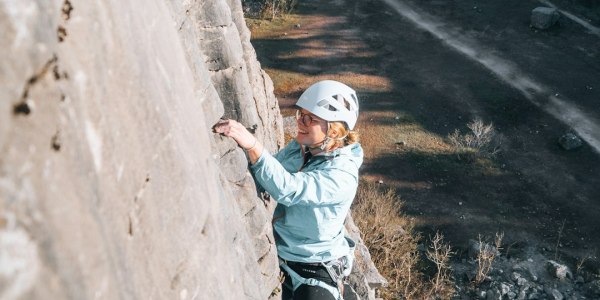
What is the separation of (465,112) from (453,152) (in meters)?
2.59

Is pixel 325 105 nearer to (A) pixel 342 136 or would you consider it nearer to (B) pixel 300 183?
(A) pixel 342 136

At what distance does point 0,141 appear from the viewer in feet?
6.71

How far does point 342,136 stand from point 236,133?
1165 mm

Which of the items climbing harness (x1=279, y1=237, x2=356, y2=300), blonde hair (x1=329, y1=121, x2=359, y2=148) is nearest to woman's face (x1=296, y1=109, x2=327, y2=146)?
blonde hair (x1=329, y1=121, x2=359, y2=148)

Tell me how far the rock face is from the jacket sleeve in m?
0.38

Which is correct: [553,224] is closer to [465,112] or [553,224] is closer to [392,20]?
[465,112]

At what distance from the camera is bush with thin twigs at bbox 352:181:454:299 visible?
14.4 m

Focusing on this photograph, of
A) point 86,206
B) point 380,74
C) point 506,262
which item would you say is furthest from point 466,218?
point 86,206

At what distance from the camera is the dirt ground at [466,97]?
17.9 m

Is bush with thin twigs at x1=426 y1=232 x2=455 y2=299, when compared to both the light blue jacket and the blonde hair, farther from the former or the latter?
the blonde hair

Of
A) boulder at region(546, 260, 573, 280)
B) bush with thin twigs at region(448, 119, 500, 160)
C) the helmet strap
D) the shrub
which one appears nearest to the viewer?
the helmet strap

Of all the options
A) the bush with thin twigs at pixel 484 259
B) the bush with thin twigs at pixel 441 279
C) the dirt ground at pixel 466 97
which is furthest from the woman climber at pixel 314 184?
the dirt ground at pixel 466 97

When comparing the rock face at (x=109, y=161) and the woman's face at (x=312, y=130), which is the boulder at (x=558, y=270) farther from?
the rock face at (x=109, y=161)

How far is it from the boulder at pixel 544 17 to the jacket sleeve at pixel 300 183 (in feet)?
84.2
